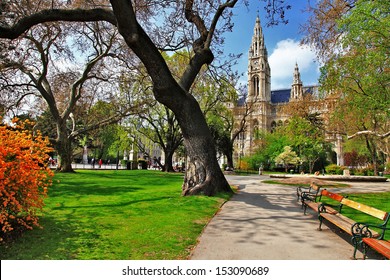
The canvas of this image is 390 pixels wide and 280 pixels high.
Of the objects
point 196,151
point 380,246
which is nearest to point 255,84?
point 196,151

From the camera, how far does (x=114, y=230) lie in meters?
6.32

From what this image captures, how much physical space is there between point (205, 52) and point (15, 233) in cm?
934

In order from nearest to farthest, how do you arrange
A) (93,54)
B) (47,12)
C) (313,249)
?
(313,249), (47,12), (93,54)

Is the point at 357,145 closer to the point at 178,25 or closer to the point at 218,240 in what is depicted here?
the point at 178,25

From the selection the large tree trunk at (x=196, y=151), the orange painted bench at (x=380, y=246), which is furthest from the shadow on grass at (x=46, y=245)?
the large tree trunk at (x=196, y=151)

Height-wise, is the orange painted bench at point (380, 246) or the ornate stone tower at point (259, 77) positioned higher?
the ornate stone tower at point (259, 77)

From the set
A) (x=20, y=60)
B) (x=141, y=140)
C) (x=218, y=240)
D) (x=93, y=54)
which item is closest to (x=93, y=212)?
(x=218, y=240)

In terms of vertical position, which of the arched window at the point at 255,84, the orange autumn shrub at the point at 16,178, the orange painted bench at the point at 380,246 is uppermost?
the arched window at the point at 255,84

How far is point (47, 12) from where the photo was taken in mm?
9539

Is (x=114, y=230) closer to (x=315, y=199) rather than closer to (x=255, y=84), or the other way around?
(x=315, y=199)

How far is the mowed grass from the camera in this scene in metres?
4.98

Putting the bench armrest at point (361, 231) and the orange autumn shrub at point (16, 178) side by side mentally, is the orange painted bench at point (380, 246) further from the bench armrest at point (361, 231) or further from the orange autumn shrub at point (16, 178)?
the orange autumn shrub at point (16, 178)

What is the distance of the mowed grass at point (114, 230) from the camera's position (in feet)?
16.3

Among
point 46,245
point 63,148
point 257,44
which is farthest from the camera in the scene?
point 257,44
